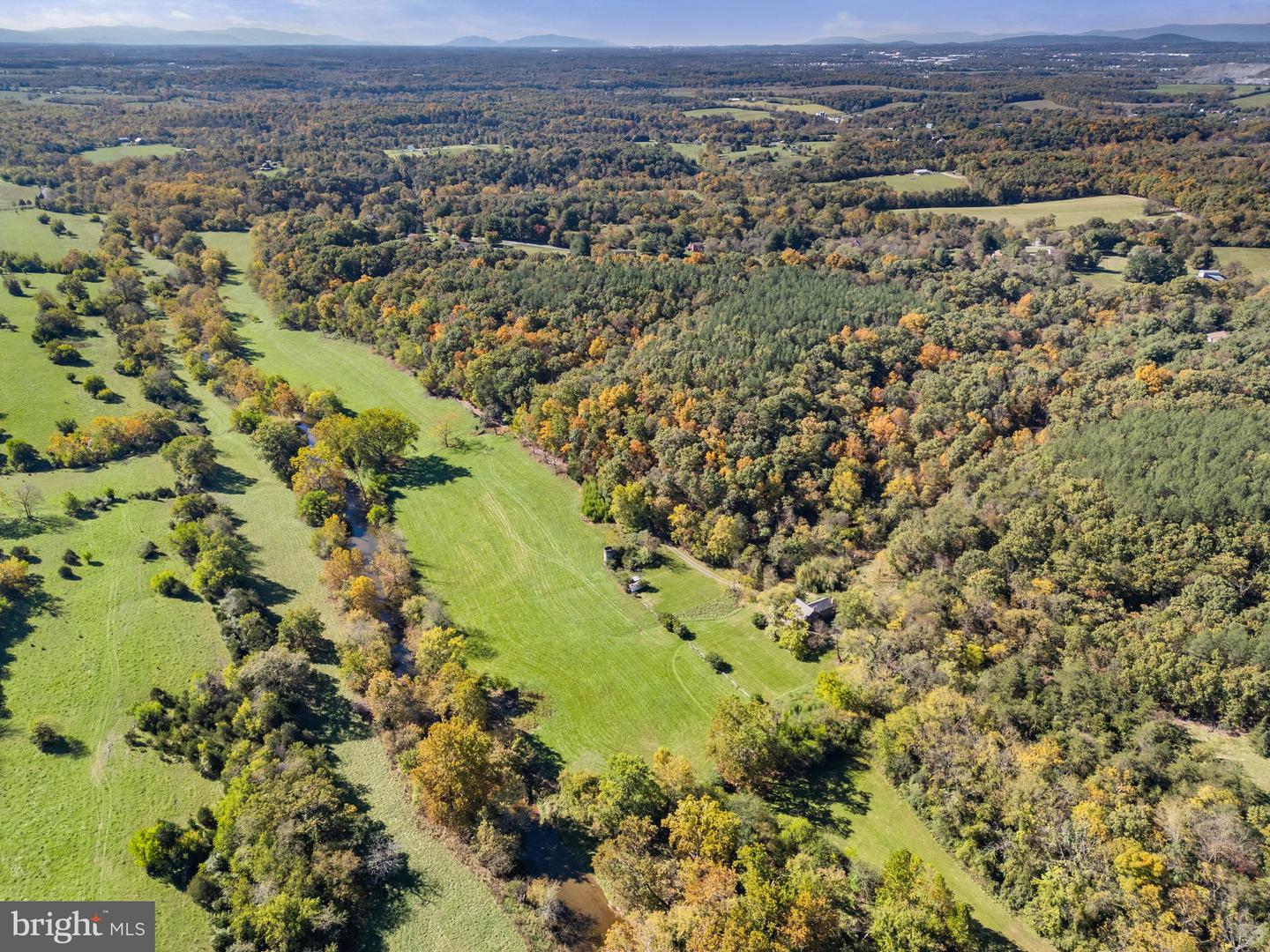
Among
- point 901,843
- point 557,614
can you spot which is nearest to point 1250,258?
point 901,843

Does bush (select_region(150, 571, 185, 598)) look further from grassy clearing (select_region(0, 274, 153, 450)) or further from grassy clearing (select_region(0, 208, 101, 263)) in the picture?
grassy clearing (select_region(0, 208, 101, 263))

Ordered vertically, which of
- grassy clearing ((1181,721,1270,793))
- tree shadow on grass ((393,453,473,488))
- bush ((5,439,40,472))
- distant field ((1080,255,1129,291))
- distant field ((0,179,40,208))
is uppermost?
→ distant field ((0,179,40,208))

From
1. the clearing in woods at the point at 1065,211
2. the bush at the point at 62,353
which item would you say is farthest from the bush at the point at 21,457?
the clearing in woods at the point at 1065,211

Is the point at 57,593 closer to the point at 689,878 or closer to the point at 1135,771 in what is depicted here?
the point at 689,878

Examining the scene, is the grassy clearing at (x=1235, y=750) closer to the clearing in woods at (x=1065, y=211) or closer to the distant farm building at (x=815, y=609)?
the distant farm building at (x=815, y=609)

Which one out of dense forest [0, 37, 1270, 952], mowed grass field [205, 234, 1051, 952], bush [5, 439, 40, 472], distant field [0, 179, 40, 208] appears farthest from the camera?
distant field [0, 179, 40, 208]

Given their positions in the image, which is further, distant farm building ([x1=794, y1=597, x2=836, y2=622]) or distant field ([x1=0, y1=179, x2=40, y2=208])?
distant field ([x1=0, y1=179, x2=40, y2=208])

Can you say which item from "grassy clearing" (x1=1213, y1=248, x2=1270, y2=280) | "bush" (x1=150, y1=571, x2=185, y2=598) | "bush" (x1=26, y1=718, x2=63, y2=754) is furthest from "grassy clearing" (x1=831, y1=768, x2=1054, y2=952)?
"grassy clearing" (x1=1213, y1=248, x2=1270, y2=280)
